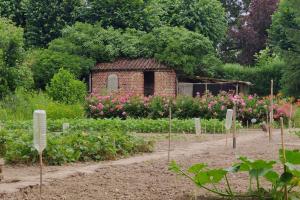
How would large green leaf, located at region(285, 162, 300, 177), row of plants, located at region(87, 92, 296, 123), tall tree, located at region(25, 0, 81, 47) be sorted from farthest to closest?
tall tree, located at region(25, 0, 81, 47)
row of plants, located at region(87, 92, 296, 123)
large green leaf, located at region(285, 162, 300, 177)

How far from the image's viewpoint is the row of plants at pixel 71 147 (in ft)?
29.3

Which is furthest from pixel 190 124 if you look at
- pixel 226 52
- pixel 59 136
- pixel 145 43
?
pixel 226 52

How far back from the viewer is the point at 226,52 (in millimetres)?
44531

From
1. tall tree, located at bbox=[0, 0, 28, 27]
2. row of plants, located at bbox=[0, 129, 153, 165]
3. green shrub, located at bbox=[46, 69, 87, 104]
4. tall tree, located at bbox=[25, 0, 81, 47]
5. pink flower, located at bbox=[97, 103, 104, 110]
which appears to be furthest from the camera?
tall tree, located at bbox=[0, 0, 28, 27]

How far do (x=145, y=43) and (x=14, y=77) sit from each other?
7.76 meters

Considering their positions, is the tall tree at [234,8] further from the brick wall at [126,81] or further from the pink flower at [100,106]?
the pink flower at [100,106]

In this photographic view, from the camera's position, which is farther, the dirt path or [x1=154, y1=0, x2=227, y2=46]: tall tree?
[x1=154, y1=0, x2=227, y2=46]: tall tree

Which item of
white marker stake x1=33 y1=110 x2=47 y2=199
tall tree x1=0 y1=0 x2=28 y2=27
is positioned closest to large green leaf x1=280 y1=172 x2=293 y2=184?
white marker stake x1=33 y1=110 x2=47 y2=199

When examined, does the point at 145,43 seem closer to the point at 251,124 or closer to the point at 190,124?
the point at 251,124

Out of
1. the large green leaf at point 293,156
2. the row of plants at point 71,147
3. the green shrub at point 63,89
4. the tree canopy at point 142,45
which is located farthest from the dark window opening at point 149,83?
the large green leaf at point 293,156

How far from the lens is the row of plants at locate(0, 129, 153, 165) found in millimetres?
8930

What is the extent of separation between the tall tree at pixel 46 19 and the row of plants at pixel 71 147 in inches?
971

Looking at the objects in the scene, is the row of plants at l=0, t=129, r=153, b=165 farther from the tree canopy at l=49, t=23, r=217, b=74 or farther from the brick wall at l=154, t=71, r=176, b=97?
the brick wall at l=154, t=71, r=176, b=97

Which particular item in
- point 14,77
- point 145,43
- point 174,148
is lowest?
point 174,148
